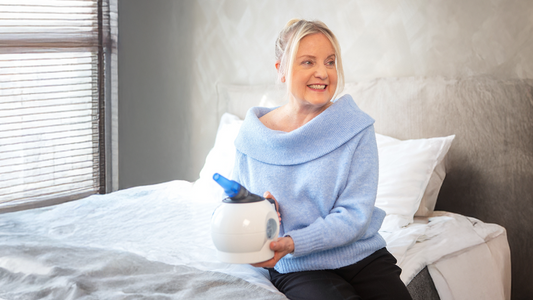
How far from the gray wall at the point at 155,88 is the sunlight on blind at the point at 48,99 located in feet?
0.82

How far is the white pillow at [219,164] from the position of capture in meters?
2.40

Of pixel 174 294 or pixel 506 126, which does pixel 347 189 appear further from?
pixel 506 126

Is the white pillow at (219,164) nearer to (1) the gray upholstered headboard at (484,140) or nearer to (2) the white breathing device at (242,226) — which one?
(1) the gray upholstered headboard at (484,140)

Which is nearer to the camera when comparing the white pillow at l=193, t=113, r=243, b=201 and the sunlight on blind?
the white pillow at l=193, t=113, r=243, b=201

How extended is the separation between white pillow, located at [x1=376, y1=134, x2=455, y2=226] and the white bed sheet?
0.07 meters

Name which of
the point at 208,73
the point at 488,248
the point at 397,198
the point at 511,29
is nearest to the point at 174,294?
the point at 397,198

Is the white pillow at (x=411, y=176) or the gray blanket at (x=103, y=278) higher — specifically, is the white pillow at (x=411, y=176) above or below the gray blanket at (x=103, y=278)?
above

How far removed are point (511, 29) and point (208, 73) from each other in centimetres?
204

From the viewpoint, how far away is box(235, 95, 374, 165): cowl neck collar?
1309 millimetres

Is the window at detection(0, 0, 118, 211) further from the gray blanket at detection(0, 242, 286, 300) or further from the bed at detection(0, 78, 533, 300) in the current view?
the gray blanket at detection(0, 242, 286, 300)

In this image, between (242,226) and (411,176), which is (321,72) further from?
(411,176)

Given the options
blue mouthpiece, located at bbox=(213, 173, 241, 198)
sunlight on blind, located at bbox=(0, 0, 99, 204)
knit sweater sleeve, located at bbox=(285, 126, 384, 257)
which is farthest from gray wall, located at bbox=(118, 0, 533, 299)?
blue mouthpiece, located at bbox=(213, 173, 241, 198)

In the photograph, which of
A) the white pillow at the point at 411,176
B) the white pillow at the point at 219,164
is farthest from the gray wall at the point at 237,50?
the white pillow at the point at 219,164

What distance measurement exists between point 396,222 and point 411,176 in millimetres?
205
